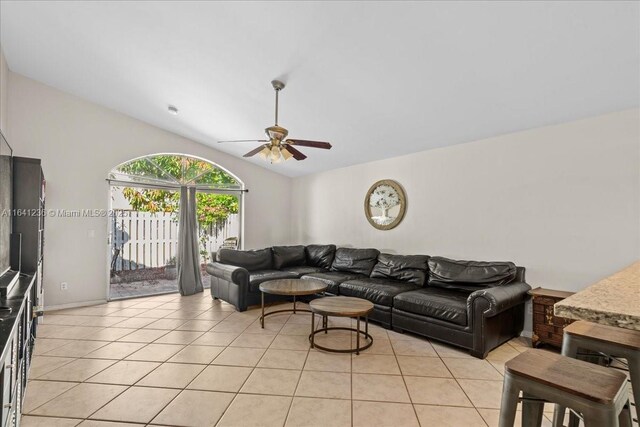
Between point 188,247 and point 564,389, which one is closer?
point 564,389

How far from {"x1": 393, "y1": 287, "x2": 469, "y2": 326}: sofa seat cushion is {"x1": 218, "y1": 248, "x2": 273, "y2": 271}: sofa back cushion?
2490mm

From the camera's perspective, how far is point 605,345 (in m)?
1.53

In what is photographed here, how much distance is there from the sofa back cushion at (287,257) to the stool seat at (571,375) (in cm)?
432

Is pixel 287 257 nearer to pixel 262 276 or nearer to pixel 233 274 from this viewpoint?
pixel 262 276

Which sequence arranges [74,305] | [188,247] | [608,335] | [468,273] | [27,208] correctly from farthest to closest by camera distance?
1. [188,247]
2. [74,305]
3. [468,273]
4. [27,208]
5. [608,335]

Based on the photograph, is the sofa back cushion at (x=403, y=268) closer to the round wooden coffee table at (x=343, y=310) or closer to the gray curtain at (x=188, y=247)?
the round wooden coffee table at (x=343, y=310)

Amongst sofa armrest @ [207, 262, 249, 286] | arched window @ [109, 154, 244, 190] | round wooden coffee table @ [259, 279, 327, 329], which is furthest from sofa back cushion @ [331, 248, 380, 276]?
arched window @ [109, 154, 244, 190]

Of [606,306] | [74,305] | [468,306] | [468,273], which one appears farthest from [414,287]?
[74,305]

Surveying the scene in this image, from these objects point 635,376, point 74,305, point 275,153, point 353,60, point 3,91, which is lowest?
point 74,305

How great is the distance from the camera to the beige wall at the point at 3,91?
3.62 metres

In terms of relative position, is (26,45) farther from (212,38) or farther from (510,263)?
(510,263)

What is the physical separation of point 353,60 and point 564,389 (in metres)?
2.57

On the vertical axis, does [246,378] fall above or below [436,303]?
below

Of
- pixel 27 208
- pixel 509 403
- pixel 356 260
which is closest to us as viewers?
pixel 509 403
